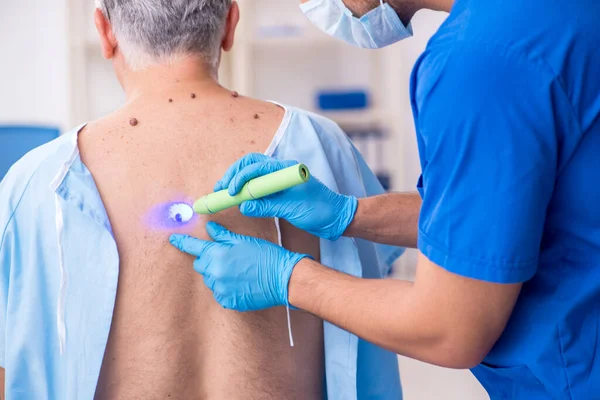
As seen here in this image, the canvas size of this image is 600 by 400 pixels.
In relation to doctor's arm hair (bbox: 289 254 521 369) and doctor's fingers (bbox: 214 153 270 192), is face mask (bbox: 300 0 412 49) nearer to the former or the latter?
doctor's fingers (bbox: 214 153 270 192)

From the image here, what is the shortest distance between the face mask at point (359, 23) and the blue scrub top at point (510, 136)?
0.98 feet

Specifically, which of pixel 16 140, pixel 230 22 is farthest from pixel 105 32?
pixel 16 140

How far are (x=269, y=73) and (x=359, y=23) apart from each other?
2300 mm

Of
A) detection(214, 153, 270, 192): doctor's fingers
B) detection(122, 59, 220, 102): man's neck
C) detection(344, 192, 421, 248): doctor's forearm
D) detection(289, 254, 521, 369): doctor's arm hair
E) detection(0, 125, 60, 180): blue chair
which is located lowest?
detection(0, 125, 60, 180): blue chair

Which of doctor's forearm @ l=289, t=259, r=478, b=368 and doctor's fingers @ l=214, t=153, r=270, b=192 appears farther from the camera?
doctor's fingers @ l=214, t=153, r=270, b=192

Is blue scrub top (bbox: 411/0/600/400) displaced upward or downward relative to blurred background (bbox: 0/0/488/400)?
upward

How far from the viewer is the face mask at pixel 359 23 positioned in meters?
1.14

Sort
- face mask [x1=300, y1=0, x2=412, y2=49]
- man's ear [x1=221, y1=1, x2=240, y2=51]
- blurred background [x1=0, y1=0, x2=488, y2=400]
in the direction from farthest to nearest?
blurred background [x1=0, y1=0, x2=488, y2=400]
man's ear [x1=221, y1=1, x2=240, y2=51]
face mask [x1=300, y1=0, x2=412, y2=49]

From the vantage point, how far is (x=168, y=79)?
1.19 m

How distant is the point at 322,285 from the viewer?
985mm

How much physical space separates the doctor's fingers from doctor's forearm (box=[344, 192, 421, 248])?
22 cm

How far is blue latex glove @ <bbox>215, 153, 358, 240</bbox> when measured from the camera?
1.08 meters

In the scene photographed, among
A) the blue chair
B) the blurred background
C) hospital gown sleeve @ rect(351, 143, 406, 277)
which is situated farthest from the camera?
the blurred background

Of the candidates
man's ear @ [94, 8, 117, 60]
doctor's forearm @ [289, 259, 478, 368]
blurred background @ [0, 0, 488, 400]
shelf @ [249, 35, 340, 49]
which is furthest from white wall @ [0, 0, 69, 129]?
doctor's forearm @ [289, 259, 478, 368]
